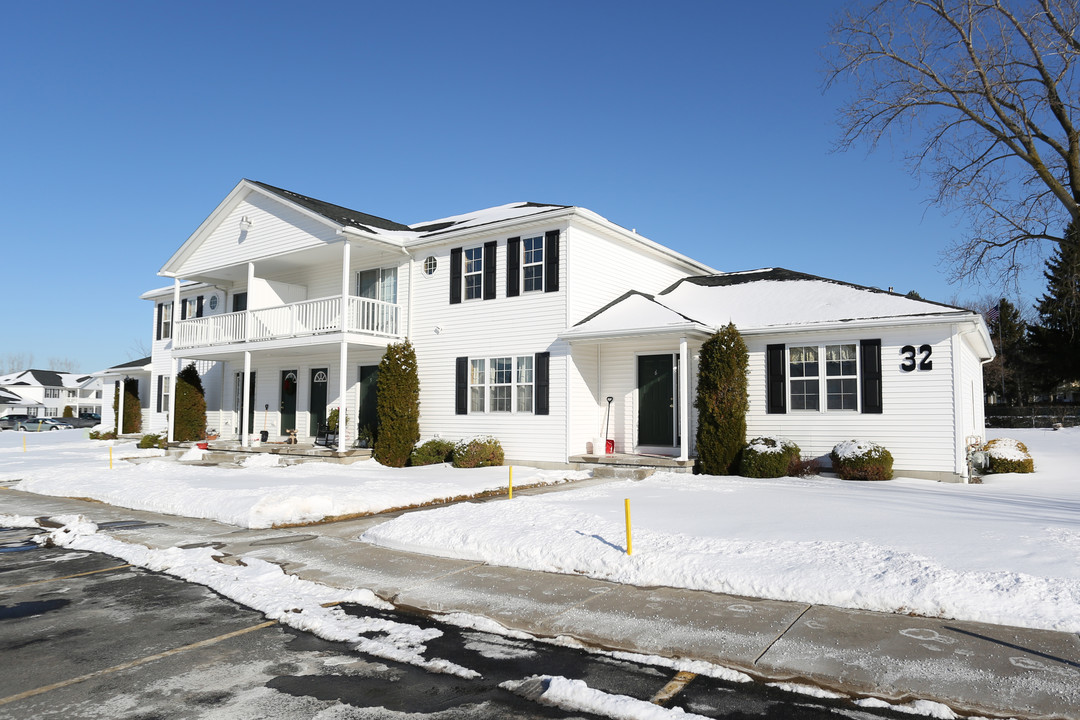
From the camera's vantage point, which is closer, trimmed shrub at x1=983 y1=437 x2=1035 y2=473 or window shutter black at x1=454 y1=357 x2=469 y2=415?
trimmed shrub at x1=983 y1=437 x2=1035 y2=473

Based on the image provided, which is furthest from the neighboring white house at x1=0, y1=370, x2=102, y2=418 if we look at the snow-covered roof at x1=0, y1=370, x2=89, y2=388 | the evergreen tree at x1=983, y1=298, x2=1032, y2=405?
the evergreen tree at x1=983, y1=298, x2=1032, y2=405

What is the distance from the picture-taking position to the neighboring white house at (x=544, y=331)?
1533 centimetres

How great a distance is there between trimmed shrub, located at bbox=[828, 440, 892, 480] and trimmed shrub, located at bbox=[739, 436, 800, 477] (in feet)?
3.26

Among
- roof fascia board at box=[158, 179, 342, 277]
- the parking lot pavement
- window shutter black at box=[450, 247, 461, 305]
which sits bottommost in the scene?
the parking lot pavement

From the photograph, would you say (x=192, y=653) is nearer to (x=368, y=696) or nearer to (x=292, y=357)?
(x=368, y=696)

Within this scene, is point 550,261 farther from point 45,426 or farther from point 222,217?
point 45,426

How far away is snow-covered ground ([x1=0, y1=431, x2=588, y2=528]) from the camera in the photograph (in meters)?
12.0

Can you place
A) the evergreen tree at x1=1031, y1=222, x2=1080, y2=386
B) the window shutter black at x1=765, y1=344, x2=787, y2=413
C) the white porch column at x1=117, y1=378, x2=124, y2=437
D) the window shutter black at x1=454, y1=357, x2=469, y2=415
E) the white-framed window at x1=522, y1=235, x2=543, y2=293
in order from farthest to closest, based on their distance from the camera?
the evergreen tree at x1=1031, y1=222, x2=1080, y2=386 → the white porch column at x1=117, y1=378, x2=124, y2=437 → the window shutter black at x1=454, y1=357, x2=469, y2=415 → the white-framed window at x1=522, y1=235, x2=543, y2=293 → the window shutter black at x1=765, y1=344, x2=787, y2=413

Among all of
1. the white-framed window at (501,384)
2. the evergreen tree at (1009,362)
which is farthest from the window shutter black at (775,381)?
the evergreen tree at (1009,362)

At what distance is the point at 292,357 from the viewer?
2372 centimetres

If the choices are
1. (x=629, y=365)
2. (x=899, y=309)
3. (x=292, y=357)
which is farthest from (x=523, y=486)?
(x=292, y=357)

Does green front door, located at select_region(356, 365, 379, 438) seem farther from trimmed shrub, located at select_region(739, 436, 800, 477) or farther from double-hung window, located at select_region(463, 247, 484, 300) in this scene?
trimmed shrub, located at select_region(739, 436, 800, 477)

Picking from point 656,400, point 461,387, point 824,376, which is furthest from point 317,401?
point 824,376

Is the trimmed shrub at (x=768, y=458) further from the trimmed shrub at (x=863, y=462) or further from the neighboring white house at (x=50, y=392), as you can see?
the neighboring white house at (x=50, y=392)
